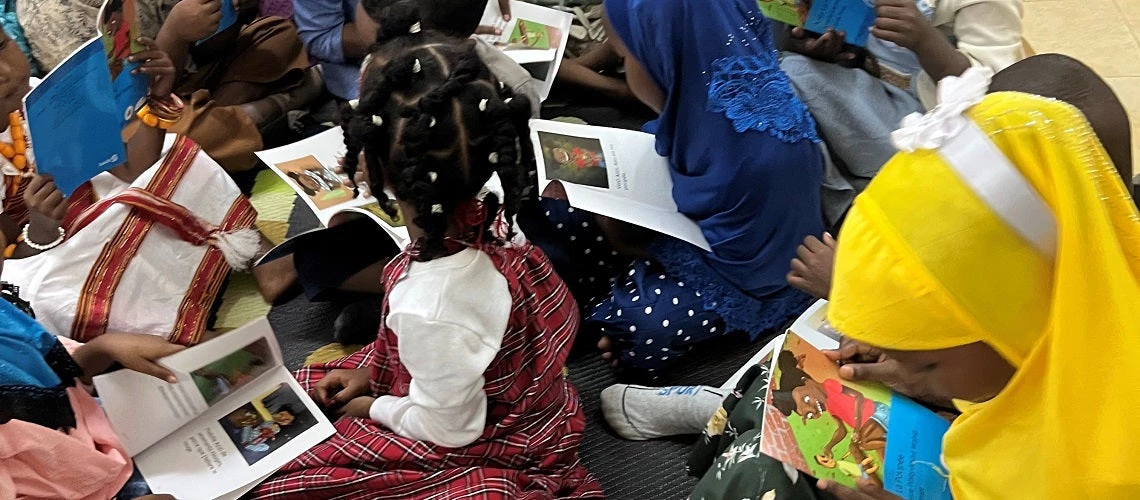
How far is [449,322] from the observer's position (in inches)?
41.1

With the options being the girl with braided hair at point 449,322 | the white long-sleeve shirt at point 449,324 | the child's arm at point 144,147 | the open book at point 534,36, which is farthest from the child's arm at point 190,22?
the white long-sleeve shirt at point 449,324

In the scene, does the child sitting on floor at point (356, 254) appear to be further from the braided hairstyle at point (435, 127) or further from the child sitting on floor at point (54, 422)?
the braided hairstyle at point (435, 127)

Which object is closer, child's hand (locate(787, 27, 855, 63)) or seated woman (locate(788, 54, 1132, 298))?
seated woman (locate(788, 54, 1132, 298))

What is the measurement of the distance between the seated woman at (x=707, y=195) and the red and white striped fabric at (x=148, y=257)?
0.66 metres

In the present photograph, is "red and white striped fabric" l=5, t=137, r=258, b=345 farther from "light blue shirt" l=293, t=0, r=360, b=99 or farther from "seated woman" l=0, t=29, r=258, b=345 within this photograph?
"light blue shirt" l=293, t=0, r=360, b=99

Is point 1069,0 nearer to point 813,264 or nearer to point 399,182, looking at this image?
point 813,264

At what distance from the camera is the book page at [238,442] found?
1.25m

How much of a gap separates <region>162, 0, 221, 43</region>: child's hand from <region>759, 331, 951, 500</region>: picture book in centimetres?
127

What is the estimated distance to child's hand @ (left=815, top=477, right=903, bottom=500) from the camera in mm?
995

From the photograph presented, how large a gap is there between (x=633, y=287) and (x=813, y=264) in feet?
1.23

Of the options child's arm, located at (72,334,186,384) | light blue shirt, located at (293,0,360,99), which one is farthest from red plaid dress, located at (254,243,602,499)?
light blue shirt, located at (293,0,360,99)

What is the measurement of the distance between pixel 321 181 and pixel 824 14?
982 mm

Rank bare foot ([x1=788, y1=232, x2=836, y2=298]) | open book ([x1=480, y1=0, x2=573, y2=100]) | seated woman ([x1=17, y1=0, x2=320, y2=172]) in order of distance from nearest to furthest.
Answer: bare foot ([x1=788, y1=232, x2=836, y2=298]) < seated woman ([x1=17, y1=0, x2=320, y2=172]) < open book ([x1=480, y1=0, x2=573, y2=100])

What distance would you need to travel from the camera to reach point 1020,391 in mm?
750
